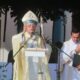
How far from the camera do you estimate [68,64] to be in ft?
14.7

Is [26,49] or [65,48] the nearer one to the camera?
[26,49]

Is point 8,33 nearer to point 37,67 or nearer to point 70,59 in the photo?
point 70,59

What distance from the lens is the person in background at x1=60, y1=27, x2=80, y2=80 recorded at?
4.38 m

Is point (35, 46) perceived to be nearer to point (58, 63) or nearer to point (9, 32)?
point (58, 63)

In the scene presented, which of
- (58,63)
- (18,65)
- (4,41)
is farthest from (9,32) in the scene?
(18,65)

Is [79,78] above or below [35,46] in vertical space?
below

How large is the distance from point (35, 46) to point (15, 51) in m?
0.21

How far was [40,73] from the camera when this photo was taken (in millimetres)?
3922

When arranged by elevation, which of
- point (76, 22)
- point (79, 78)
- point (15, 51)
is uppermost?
point (76, 22)

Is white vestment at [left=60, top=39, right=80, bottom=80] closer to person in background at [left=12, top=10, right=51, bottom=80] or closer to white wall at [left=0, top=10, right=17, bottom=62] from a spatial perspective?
person in background at [left=12, top=10, right=51, bottom=80]

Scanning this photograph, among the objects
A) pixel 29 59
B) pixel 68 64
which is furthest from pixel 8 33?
pixel 29 59

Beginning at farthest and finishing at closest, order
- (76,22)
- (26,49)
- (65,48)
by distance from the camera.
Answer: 1. (76,22)
2. (65,48)
3. (26,49)

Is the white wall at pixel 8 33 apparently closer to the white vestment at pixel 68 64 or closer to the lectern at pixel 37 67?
the white vestment at pixel 68 64

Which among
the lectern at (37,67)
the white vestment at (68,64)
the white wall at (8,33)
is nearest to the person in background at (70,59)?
the white vestment at (68,64)
